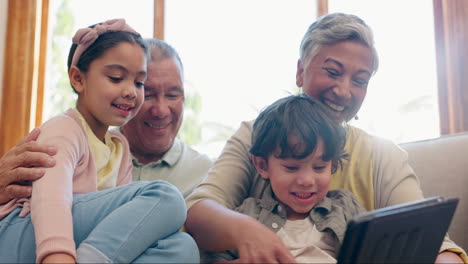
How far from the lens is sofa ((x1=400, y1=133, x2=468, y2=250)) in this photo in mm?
1643

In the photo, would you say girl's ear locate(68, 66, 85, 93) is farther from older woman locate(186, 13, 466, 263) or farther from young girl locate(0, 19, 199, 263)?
older woman locate(186, 13, 466, 263)

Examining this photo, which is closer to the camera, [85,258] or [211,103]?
[85,258]

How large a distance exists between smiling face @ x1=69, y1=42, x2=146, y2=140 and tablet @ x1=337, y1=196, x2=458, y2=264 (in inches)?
32.8

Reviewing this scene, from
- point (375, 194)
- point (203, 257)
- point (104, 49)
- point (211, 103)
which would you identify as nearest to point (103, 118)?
point (104, 49)

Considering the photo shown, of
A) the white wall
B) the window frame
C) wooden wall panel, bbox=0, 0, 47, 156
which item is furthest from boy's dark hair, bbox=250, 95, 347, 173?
the white wall

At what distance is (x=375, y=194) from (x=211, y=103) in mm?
2493

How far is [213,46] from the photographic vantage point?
12.7 ft

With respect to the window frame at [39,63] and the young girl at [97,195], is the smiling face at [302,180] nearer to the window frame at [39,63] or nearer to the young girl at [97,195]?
the young girl at [97,195]

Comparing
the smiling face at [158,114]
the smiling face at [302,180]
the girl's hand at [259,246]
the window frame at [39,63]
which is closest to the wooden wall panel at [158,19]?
the window frame at [39,63]

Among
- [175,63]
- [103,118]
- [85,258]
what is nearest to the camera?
[85,258]

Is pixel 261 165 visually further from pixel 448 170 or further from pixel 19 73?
pixel 19 73

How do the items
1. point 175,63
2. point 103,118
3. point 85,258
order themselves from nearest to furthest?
point 85,258, point 103,118, point 175,63

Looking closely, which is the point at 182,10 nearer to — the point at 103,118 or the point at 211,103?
the point at 211,103

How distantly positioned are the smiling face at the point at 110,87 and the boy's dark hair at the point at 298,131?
39cm
